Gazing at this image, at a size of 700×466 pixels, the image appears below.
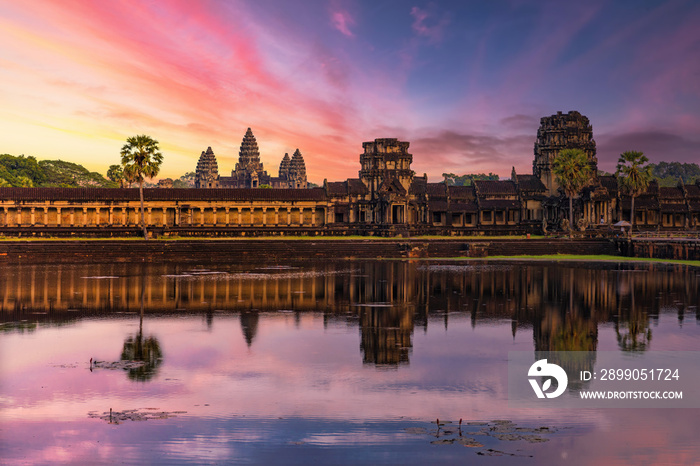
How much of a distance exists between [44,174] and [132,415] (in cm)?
16045

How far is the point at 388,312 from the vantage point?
80.9 ft

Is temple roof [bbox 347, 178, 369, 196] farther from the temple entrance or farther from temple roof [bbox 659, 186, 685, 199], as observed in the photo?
temple roof [bbox 659, 186, 685, 199]

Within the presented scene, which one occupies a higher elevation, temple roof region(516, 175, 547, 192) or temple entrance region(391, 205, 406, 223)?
temple roof region(516, 175, 547, 192)

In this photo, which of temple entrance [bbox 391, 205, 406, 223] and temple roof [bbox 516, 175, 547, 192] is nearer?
temple entrance [bbox 391, 205, 406, 223]

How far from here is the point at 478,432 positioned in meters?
10.9

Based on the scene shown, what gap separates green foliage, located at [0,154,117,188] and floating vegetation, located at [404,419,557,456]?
415 ft

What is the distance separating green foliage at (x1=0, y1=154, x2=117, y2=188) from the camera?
427 ft

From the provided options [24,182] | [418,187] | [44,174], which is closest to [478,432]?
[418,187]

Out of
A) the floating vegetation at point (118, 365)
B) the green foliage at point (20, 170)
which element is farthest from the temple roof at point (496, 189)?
the green foliage at point (20, 170)

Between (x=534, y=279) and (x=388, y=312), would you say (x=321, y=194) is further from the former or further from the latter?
(x=388, y=312)

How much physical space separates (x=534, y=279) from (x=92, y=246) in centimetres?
4105

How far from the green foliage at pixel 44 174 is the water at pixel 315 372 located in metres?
111

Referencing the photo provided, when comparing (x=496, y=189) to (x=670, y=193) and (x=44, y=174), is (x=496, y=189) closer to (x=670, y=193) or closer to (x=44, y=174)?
(x=670, y=193)

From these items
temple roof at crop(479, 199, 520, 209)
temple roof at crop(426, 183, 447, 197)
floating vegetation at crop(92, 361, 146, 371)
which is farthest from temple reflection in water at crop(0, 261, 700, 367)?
temple roof at crop(426, 183, 447, 197)
